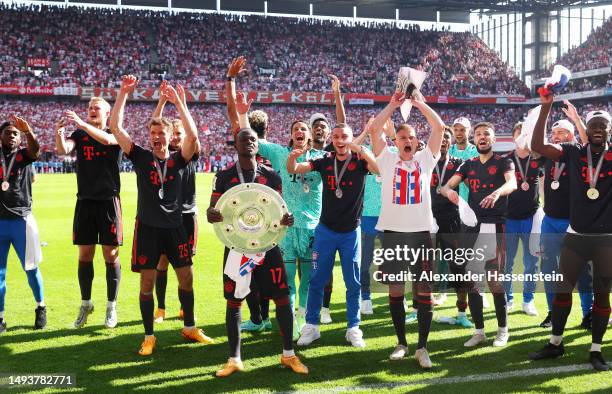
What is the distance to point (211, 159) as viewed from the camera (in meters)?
41.5

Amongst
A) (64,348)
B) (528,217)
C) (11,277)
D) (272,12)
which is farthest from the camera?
(272,12)

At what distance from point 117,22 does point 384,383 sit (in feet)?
160

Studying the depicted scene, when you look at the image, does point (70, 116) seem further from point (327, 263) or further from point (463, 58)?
point (463, 58)

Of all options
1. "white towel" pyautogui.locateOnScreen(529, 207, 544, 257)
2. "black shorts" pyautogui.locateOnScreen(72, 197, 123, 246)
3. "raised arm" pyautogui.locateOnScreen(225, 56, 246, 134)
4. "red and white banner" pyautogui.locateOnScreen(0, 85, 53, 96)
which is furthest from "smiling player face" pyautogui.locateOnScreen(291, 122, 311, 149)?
"red and white banner" pyautogui.locateOnScreen(0, 85, 53, 96)

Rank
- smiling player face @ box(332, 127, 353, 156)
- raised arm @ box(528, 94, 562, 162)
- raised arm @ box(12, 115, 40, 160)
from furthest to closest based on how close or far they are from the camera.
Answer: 1. raised arm @ box(12, 115, 40, 160)
2. smiling player face @ box(332, 127, 353, 156)
3. raised arm @ box(528, 94, 562, 162)

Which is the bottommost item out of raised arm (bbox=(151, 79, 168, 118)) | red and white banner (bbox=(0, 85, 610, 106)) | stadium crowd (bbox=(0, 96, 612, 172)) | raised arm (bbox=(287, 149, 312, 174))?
raised arm (bbox=(287, 149, 312, 174))

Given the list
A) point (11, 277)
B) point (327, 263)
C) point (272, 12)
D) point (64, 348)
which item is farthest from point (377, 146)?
point (272, 12)

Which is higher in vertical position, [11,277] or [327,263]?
[327,263]

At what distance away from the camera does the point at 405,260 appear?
17.8ft

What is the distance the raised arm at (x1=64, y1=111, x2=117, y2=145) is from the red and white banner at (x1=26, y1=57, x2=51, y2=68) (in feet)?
137

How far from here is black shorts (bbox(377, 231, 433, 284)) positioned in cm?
542

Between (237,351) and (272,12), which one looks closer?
(237,351)

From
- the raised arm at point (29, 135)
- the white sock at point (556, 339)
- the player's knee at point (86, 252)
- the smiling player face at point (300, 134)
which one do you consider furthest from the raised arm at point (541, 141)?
the raised arm at point (29, 135)

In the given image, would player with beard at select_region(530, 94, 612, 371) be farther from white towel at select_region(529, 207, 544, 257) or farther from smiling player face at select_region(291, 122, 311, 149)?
smiling player face at select_region(291, 122, 311, 149)
